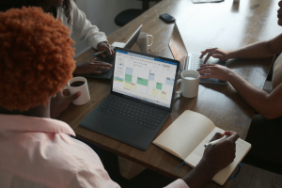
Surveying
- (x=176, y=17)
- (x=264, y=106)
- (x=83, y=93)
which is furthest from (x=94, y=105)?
(x=176, y=17)

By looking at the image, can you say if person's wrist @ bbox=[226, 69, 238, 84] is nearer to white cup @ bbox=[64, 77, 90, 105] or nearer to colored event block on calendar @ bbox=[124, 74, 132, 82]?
colored event block on calendar @ bbox=[124, 74, 132, 82]

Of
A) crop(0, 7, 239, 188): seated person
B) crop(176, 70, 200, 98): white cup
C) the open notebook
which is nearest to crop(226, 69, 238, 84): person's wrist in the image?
crop(176, 70, 200, 98): white cup

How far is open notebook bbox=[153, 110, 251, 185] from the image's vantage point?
2.48 ft

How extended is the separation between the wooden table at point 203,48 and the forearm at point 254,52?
0.10ft

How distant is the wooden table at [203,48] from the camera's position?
2.76ft

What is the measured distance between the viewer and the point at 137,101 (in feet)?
3.28

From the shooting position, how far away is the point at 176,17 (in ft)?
6.06

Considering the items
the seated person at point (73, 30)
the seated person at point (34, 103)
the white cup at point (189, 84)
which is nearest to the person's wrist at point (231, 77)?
the white cup at point (189, 84)

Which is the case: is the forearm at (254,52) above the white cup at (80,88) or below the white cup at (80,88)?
above

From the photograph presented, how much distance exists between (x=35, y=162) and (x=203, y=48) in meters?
1.21

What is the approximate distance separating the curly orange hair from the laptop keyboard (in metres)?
0.44

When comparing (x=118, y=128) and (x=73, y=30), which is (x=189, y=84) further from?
(x=73, y=30)

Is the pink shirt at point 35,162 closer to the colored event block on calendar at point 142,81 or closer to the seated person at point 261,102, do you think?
the colored event block on calendar at point 142,81

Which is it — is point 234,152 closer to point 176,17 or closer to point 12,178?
point 12,178
